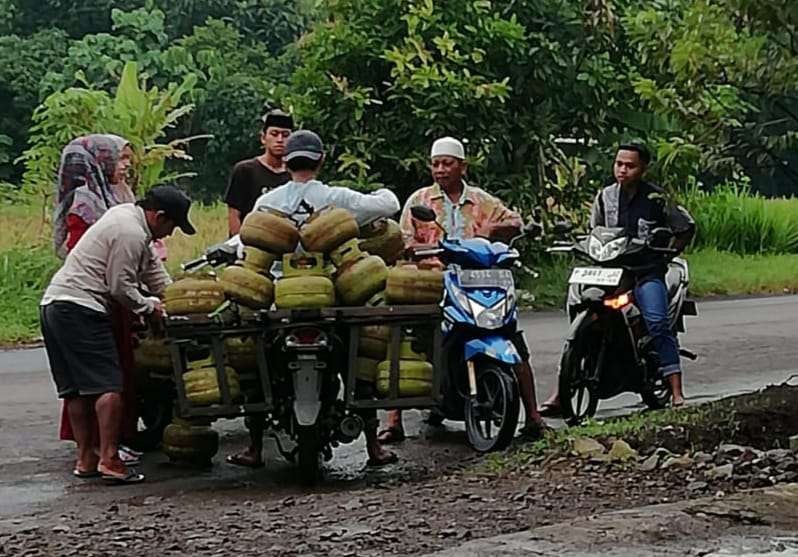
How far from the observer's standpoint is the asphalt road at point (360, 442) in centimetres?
738

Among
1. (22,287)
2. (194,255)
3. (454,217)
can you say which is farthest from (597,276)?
(194,255)

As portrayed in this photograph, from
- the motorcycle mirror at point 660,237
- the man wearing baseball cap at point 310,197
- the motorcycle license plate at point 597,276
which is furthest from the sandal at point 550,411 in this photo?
the man wearing baseball cap at point 310,197

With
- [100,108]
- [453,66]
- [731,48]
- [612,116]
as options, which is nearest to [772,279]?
[612,116]

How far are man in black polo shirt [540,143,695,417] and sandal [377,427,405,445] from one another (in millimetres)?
1191

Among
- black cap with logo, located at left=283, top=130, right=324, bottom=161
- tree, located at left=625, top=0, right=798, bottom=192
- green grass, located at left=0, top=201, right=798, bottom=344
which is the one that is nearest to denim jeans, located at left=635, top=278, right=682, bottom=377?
tree, located at left=625, top=0, right=798, bottom=192

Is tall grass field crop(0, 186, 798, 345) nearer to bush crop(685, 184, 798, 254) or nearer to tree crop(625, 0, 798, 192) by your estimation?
bush crop(685, 184, 798, 254)

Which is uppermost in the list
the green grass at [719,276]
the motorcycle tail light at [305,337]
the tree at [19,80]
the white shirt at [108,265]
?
the tree at [19,80]

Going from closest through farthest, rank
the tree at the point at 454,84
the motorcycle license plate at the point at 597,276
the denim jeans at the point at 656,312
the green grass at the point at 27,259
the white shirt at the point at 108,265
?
the white shirt at the point at 108,265 < the motorcycle license plate at the point at 597,276 < the denim jeans at the point at 656,312 < the green grass at the point at 27,259 < the tree at the point at 454,84

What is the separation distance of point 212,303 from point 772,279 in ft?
51.3

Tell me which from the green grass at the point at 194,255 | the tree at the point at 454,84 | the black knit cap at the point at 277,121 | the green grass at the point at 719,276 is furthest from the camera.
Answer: the green grass at the point at 719,276

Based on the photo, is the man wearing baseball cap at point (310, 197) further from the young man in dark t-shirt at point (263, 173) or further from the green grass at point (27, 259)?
the green grass at point (27, 259)

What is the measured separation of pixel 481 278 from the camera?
26.2 feet

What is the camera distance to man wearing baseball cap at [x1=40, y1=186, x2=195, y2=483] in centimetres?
729

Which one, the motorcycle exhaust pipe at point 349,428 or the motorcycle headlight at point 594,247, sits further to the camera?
the motorcycle headlight at point 594,247
